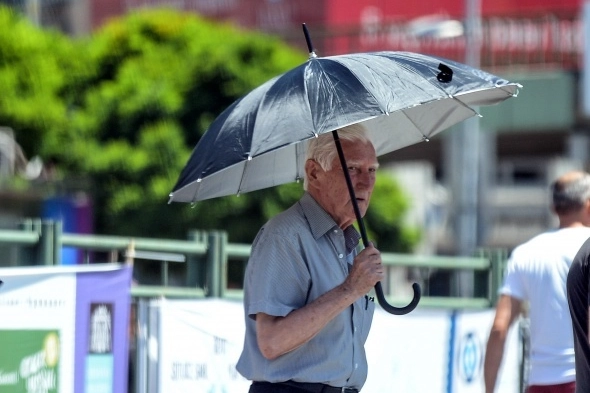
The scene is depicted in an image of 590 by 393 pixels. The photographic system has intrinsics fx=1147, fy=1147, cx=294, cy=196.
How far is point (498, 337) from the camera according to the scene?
18.2ft

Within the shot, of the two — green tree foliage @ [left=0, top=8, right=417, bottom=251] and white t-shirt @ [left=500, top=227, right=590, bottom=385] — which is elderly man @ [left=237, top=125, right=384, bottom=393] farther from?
green tree foliage @ [left=0, top=8, right=417, bottom=251]

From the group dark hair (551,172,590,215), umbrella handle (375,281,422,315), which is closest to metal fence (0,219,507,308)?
dark hair (551,172,590,215)

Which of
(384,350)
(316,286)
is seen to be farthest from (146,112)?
(316,286)

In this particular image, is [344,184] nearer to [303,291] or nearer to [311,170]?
[311,170]

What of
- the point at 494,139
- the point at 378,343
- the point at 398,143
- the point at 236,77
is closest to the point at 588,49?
→ the point at 494,139

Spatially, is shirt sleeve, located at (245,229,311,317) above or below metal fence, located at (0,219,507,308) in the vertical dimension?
below

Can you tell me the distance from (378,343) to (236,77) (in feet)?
39.2

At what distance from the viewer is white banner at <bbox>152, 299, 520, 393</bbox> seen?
5727 mm

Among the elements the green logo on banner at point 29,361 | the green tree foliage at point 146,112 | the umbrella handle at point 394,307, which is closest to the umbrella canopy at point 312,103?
the umbrella handle at point 394,307

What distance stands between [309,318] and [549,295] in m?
2.20

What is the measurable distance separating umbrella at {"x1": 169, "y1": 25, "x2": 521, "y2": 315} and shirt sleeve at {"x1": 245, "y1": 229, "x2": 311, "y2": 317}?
0.27 meters

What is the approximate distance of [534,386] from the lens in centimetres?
561

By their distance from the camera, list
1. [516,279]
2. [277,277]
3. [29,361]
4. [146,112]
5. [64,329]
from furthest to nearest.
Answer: [146,112]
[516,279]
[64,329]
[29,361]
[277,277]

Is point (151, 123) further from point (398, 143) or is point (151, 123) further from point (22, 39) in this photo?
point (398, 143)
